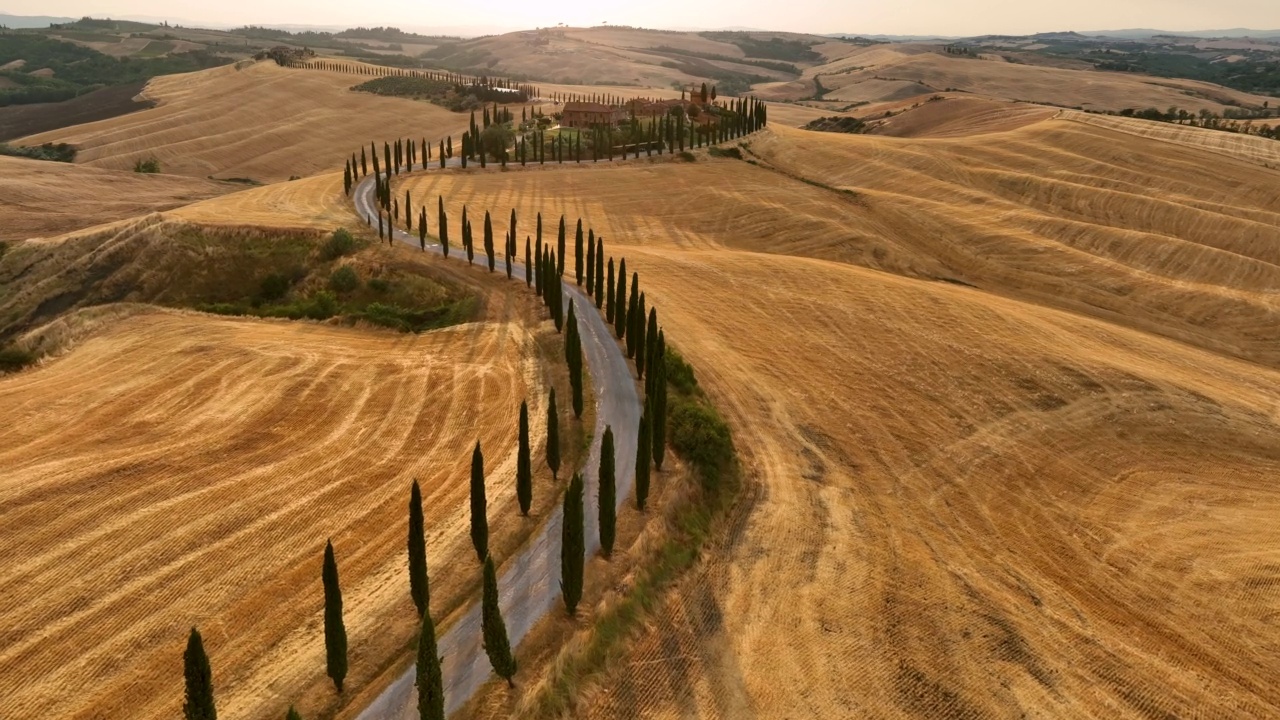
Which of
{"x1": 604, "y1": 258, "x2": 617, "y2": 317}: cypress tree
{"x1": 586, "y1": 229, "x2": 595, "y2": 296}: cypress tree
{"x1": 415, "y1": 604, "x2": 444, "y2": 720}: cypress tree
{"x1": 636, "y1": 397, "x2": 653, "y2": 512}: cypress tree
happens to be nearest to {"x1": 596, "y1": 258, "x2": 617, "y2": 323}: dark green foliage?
{"x1": 604, "y1": 258, "x2": 617, "y2": 317}: cypress tree

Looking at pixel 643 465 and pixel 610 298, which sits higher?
pixel 610 298

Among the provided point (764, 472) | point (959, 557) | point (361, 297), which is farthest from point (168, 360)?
point (959, 557)

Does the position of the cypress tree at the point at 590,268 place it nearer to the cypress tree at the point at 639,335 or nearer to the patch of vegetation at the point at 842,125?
the cypress tree at the point at 639,335

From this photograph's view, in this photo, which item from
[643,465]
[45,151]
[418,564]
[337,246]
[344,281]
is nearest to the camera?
[418,564]

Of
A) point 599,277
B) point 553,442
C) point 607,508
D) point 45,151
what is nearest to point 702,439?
point 553,442

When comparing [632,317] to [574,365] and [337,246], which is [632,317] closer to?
[574,365]

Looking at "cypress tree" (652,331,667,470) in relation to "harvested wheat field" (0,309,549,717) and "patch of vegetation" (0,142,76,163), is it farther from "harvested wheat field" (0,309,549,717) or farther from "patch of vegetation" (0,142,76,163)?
"patch of vegetation" (0,142,76,163)
